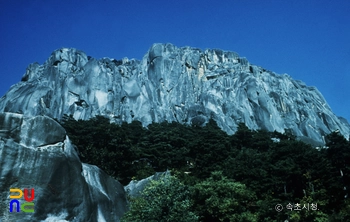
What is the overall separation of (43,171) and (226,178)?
11.2 metres

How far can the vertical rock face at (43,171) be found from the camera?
19.6 meters

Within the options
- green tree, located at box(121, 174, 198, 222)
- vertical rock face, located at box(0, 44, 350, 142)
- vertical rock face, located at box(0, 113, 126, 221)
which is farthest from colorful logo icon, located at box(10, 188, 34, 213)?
vertical rock face, located at box(0, 44, 350, 142)

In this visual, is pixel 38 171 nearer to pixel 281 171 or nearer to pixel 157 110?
pixel 281 171

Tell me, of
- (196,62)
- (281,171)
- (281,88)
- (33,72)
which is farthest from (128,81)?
(281,171)

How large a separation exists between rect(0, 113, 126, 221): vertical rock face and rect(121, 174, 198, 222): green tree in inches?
138

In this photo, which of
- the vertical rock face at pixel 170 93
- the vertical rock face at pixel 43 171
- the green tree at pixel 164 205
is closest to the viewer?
the green tree at pixel 164 205

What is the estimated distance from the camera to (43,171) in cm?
2039

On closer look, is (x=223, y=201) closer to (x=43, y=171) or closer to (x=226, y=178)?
(x=226, y=178)

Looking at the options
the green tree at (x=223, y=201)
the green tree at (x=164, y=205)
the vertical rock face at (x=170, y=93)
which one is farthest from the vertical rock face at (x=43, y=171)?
the vertical rock face at (x=170, y=93)

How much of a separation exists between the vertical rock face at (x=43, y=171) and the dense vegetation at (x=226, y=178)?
3222mm

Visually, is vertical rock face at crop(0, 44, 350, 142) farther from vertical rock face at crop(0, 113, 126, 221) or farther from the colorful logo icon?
the colorful logo icon

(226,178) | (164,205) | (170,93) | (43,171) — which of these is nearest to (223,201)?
(226,178)

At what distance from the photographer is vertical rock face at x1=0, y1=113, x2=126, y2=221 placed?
64.4 ft

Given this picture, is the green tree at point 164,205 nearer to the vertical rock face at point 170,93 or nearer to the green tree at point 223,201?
the green tree at point 223,201
